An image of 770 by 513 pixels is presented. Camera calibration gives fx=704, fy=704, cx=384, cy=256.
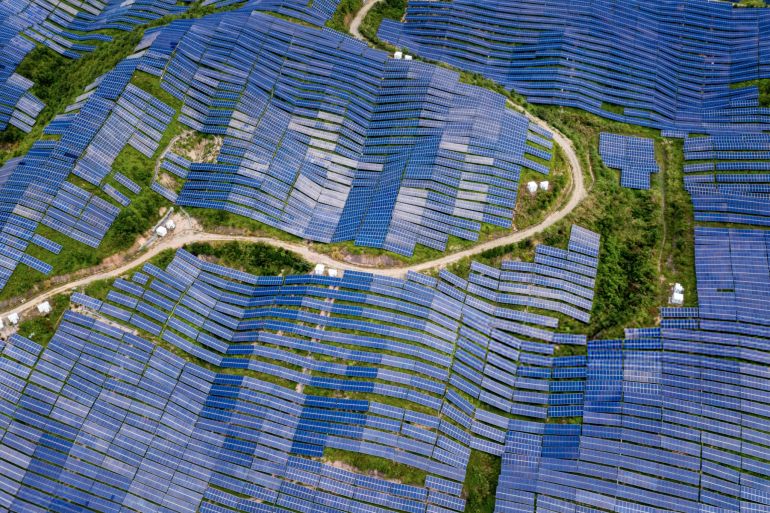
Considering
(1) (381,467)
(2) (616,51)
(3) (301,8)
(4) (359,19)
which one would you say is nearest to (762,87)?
(2) (616,51)

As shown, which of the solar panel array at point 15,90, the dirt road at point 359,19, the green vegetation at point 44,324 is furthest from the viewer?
the dirt road at point 359,19

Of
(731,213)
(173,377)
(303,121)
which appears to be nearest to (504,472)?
(173,377)

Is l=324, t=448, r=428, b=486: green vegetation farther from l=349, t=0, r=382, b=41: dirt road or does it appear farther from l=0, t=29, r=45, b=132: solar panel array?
l=349, t=0, r=382, b=41: dirt road

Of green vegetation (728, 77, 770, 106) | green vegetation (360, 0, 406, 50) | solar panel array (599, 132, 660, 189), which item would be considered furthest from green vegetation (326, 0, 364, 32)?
green vegetation (728, 77, 770, 106)

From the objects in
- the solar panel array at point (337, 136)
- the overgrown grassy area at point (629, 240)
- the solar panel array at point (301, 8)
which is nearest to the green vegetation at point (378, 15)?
the solar panel array at point (301, 8)

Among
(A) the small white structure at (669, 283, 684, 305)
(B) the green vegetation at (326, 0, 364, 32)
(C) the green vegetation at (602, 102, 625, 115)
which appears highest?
(B) the green vegetation at (326, 0, 364, 32)

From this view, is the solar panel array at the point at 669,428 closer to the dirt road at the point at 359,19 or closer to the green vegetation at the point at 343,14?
the dirt road at the point at 359,19

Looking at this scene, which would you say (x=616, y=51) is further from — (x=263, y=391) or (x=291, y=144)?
(x=263, y=391)
